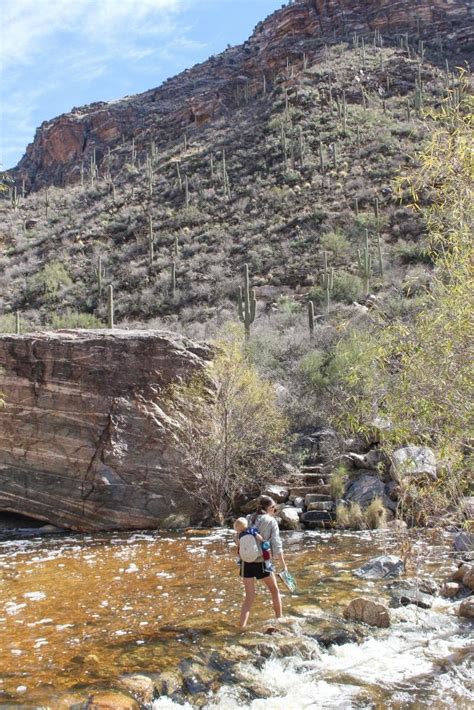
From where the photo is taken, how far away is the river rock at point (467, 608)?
6.89m

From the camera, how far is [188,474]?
13.2 meters

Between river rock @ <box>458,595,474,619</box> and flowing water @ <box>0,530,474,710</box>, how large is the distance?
14cm

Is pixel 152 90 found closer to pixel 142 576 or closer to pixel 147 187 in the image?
pixel 147 187

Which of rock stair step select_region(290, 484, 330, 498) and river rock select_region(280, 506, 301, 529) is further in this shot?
rock stair step select_region(290, 484, 330, 498)

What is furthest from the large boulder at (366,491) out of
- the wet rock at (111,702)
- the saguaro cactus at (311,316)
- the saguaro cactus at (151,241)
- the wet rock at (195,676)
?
the saguaro cactus at (151,241)

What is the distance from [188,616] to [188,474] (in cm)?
633

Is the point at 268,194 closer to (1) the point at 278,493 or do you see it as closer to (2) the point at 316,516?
(1) the point at 278,493

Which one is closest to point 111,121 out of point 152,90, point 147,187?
point 152,90

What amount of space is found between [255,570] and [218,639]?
2.56 feet

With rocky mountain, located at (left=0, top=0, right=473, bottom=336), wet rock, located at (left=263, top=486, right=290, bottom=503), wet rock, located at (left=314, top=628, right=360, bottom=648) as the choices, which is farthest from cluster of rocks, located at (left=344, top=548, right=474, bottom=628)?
rocky mountain, located at (left=0, top=0, right=473, bottom=336)

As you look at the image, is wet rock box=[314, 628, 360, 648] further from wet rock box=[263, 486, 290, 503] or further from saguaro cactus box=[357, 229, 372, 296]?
saguaro cactus box=[357, 229, 372, 296]

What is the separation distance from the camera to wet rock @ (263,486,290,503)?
1320 cm

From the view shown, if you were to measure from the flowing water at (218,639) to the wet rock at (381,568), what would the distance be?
21 centimetres

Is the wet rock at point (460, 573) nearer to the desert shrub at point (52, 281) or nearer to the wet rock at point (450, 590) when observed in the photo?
the wet rock at point (450, 590)
